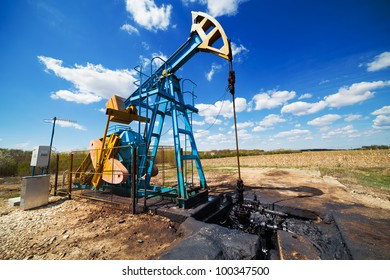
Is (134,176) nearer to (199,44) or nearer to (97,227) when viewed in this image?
(97,227)

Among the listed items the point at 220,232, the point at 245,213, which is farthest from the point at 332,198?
the point at 220,232

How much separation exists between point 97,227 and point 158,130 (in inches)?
142

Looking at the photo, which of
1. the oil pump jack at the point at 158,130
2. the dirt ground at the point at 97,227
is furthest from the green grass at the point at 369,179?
the oil pump jack at the point at 158,130

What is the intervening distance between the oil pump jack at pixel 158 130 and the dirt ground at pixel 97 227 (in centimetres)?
87

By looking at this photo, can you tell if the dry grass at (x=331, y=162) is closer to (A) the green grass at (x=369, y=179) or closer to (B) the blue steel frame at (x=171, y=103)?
(A) the green grass at (x=369, y=179)

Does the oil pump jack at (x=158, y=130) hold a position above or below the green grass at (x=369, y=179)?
above

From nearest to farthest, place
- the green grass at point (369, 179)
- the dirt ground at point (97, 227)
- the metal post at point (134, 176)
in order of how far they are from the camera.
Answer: the dirt ground at point (97, 227)
the metal post at point (134, 176)
the green grass at point (369, 179)

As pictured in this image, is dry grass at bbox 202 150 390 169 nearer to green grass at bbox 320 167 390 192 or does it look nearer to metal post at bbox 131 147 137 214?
green grass at bbox 320 167 390 192

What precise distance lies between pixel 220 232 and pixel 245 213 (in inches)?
87.3

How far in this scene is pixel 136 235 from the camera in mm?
3539

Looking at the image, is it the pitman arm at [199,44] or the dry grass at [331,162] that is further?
the dry grass at [331,162]

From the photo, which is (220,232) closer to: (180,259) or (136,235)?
(180,259)

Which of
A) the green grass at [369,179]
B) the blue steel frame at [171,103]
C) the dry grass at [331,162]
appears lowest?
the green grass at [369,179]

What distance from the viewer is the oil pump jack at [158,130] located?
486cm
